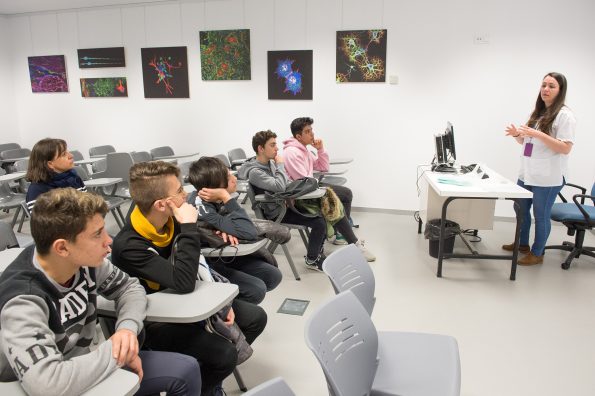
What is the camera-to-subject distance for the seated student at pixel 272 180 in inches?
133

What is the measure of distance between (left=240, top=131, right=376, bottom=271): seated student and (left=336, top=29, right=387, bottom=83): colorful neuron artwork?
209 centimetres

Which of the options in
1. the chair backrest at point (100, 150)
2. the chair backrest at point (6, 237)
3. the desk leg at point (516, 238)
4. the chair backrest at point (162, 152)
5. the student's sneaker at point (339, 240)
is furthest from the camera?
the chair backrest at point (100, 150)

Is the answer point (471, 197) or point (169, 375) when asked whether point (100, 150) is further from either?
point (169, 375)

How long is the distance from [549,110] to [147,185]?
126 inches

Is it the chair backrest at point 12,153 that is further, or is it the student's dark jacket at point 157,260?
the chair backrest at point 12,153

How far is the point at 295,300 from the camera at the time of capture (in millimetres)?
3035

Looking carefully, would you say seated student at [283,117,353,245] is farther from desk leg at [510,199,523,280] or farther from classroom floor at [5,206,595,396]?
desk leg at [510,199,523,280]

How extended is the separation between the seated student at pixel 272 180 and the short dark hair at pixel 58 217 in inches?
83.2

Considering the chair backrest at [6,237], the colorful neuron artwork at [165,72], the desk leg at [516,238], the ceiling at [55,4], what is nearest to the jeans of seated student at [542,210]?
the desk leg at [516,238]

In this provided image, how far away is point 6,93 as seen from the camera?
Answer: 6.73 m

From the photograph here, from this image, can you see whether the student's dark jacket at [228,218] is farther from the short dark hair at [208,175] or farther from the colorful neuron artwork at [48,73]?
the colorful neuron artwork at [48,73]

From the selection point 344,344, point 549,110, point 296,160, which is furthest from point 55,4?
point 344,344

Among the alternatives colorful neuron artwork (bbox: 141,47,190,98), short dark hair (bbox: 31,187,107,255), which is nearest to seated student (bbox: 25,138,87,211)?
short dark hair (bbox: 31,187,107,255)

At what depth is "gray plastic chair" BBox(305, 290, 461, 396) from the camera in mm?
1297
